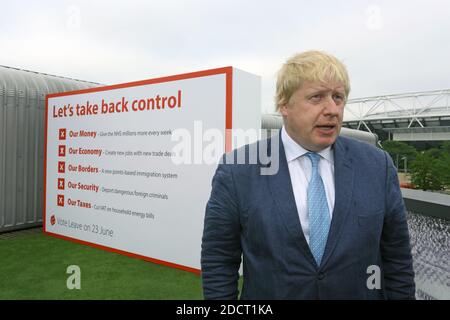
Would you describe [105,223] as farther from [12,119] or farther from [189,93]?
[12,119]

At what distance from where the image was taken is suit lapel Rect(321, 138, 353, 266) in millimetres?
1292

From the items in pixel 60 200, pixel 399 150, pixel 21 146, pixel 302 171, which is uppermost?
pixel 399 150

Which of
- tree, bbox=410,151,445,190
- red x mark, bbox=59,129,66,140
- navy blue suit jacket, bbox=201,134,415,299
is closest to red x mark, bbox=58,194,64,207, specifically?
red x mark, bbox=59,129,66,140

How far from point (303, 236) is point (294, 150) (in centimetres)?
34

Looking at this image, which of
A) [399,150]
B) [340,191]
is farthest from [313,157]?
[399,150]

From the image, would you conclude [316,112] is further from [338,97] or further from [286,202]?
[286,202]

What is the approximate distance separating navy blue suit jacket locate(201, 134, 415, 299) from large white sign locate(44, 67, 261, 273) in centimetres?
271

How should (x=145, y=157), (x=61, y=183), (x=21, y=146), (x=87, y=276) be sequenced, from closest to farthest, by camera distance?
(x=87, y=276)
(x=145, y=157)
(x=61, y=183)
(x=21, y=146)

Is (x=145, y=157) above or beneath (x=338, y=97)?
beneath

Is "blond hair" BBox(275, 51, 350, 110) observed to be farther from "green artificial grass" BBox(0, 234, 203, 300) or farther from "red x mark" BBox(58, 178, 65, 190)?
"red x mark" BBox(58, 178, 65, 190)

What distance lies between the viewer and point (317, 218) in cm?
135

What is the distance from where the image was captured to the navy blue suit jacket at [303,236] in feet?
4.26
